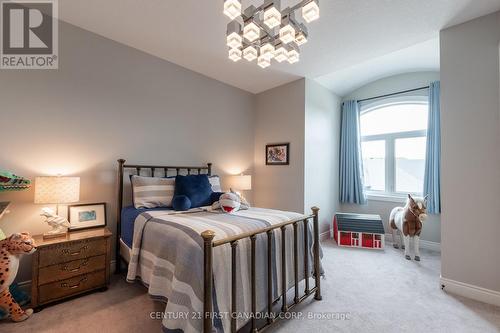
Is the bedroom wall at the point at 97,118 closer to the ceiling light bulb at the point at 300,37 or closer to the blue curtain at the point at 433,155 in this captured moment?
the ceiling light bulb at the point at 300,37

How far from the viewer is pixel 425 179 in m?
3.46

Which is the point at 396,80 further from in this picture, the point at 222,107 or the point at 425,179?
the point at 222,107

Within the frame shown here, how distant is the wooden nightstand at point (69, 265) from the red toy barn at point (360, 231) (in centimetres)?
321

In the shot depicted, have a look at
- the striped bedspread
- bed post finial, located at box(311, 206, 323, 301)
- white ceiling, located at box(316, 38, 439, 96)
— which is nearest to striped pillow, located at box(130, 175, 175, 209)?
the striped bedspread

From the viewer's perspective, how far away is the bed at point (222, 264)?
1.26 m

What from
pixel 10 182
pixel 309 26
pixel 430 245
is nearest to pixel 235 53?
pixel 309 26

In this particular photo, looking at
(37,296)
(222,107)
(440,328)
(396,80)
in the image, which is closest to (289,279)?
(440,328)

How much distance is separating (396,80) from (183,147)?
383 centimetres

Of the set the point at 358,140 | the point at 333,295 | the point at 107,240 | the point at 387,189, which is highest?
the point at 358,140

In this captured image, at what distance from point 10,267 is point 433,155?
5010 millimetres

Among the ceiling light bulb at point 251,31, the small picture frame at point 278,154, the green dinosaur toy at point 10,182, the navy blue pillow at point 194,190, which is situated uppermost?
the ceiling light bulb at point 251,31

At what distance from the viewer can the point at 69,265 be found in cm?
196

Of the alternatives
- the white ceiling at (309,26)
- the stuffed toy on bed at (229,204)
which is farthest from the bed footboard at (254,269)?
the white ceiling at (309,26)

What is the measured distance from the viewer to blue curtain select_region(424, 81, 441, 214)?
3316mm
